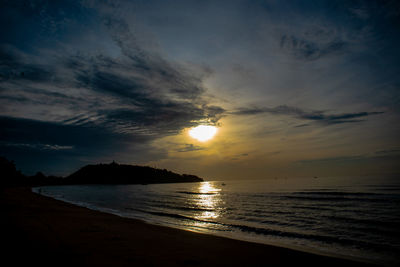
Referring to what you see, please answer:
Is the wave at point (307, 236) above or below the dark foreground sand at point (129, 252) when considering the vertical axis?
below

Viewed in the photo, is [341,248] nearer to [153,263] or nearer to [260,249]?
[260,249]

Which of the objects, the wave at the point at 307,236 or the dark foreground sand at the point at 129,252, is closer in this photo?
the dark foreground sand at the point at 129,252

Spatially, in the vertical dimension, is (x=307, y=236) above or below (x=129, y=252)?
below

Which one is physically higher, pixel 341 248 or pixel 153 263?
pixel 153 263

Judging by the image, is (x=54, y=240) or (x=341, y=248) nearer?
(x=54, y=240)

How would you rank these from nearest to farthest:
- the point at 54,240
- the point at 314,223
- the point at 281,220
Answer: the point at 54,240, the point at 314,223, the point at 281,220

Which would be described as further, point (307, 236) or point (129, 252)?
point (307, 236)

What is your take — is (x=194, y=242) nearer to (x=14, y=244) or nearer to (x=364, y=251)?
(x=14, y=244)

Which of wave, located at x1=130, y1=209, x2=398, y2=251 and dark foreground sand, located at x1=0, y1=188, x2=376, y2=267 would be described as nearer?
dark foreground sand, located at x1=0, y1=188, x2=376, y2=267

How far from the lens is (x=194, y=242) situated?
10281 millimetres

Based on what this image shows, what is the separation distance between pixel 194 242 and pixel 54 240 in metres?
6.25

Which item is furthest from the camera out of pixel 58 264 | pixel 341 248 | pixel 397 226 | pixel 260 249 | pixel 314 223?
pixel 314 223

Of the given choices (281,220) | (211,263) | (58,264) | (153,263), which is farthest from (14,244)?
(281,220)

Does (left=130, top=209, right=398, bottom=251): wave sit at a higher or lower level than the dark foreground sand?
lower
